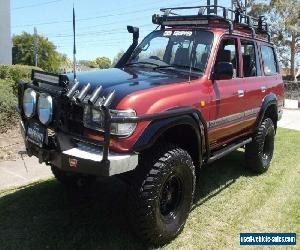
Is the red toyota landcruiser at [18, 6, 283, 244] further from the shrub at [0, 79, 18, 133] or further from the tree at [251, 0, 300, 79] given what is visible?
the tree at [251, 0, 300, 79]

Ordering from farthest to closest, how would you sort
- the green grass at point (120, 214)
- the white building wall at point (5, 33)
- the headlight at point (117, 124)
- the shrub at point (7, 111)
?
1. the white building wall at point (5, 33)
2. the shrub at point (7, 111)
3. the green grass at point (120, 214)
4. the headlight at point (117, 124)

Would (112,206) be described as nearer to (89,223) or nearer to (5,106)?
(89,223)

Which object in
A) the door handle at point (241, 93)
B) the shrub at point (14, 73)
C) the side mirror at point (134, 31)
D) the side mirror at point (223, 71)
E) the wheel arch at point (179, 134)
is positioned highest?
the side mirror at point (134, 31)

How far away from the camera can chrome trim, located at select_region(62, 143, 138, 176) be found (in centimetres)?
396

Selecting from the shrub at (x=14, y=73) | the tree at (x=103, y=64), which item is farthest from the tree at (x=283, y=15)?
the shrub at (x=14, y=73)

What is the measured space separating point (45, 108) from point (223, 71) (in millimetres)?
2121

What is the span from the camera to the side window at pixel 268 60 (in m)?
7.30

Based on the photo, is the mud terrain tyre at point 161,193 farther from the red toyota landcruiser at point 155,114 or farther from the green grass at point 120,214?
the green grass at point 120,214

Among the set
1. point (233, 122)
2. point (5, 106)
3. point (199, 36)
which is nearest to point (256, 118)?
point (233, 122)

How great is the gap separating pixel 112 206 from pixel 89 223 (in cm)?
58

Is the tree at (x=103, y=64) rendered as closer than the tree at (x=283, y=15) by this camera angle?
Yes

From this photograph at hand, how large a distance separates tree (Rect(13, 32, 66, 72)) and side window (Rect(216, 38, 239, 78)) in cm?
6423

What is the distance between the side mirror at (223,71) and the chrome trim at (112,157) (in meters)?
1.76

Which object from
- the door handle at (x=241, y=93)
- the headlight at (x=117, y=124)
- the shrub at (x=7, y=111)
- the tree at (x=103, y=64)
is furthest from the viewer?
the tree at (x=103, y=64)
